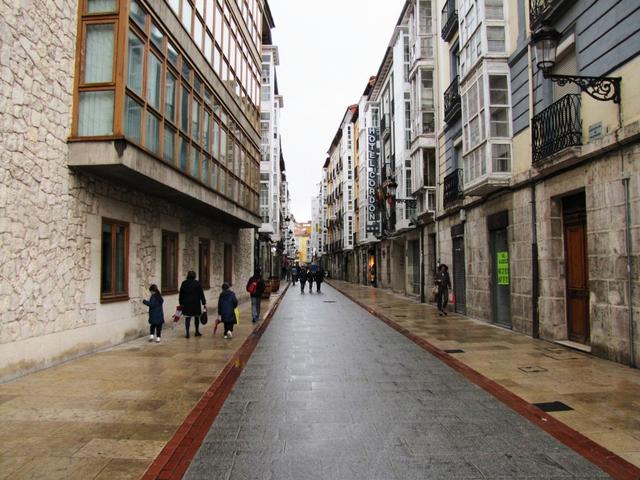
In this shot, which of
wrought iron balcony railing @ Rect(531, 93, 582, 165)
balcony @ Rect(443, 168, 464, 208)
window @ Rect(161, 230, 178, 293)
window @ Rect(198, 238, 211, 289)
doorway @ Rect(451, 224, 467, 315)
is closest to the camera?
wrought iron balcony railing @ Rect(531, 93, 582, 165)

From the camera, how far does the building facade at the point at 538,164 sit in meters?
8.05

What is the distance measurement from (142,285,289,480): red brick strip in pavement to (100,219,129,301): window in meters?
3.50

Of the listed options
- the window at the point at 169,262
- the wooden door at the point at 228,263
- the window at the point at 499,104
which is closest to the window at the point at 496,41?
the window at the point at 499,104

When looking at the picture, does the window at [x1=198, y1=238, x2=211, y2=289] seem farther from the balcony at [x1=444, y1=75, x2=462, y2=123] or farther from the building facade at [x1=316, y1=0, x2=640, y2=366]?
the balcony at [x1=444, y1=75, x2=462, y2=123]

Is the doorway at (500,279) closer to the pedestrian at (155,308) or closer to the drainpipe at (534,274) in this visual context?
the drainpipe at (534,274)

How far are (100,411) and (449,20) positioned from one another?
53.2 feet

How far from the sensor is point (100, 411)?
545 centimetres

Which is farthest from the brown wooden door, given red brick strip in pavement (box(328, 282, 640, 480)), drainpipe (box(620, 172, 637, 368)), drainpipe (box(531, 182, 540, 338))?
red brick strip in pavement (box(328, 282, 640, 480))

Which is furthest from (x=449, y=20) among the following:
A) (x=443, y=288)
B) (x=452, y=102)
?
(x=443, y=288)

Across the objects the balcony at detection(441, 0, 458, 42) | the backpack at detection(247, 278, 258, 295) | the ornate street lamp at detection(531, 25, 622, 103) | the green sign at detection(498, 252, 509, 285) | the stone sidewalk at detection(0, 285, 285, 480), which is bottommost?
the stone sidewalk at detection(0, 285, 285, 480)

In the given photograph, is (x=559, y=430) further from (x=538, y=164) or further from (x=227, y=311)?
(x=227, y=311)

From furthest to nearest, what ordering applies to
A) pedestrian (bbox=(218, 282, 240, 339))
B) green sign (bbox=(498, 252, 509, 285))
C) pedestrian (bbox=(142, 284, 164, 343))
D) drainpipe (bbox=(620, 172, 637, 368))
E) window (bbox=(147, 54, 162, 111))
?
green sign (bbox=(498, 252, 509, 285)) → pedestrian (bbox=(218, 282, 240, 339)) → pedestrian (bbox=(142, 284, 164, 343)) → window (bbox=(147, 54, 162, 111)) → drainpipe (bbox=(620, 172, 637, 368))

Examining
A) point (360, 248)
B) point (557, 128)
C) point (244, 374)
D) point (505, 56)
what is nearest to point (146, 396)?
point (244, 374)

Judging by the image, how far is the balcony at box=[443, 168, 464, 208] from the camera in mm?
15945
